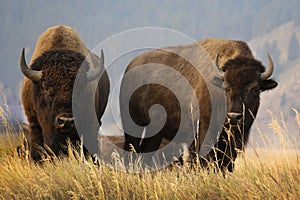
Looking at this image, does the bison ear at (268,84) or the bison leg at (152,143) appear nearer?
the bison ear at (268,84)

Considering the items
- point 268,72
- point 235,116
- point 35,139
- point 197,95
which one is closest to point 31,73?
point 35,139

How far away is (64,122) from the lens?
750cm

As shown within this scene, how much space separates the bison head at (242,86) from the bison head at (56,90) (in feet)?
7.14

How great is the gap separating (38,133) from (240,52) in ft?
12.7

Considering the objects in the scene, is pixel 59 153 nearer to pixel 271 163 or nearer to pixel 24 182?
pixel 24 182

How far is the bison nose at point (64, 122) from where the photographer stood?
7484 mm

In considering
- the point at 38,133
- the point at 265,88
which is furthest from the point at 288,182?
the point at 38,133

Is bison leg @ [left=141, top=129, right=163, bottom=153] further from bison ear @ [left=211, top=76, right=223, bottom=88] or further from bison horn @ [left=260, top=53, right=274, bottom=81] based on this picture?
bison horn @ [left=260, top=53, right=274, bottom=81]

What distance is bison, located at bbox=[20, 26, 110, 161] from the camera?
768cm

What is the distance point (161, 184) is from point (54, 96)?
9.10ft

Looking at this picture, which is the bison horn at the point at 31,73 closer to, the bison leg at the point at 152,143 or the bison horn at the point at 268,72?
the bison leg at the point at 152,143

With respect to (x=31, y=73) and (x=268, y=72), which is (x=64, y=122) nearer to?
(x=31, y=73)

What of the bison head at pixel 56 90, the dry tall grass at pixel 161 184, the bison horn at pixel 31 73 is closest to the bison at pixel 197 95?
the dry tall grass at pixel 161 184

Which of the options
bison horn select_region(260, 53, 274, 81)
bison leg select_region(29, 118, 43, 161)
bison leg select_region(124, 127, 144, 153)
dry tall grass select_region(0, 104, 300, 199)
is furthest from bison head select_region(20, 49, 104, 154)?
bison leg select_region(124, 127, 144, 153)
